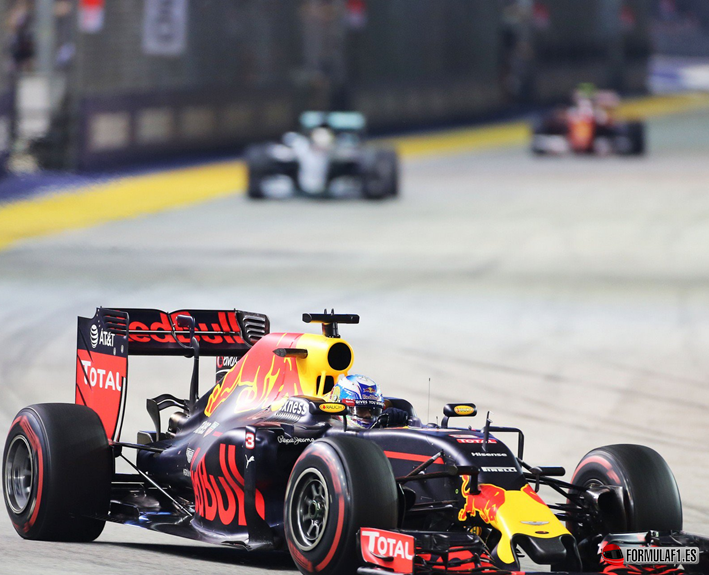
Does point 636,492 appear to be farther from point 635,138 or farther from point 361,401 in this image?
point 635,138

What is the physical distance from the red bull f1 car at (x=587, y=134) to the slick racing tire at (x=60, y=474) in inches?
1526

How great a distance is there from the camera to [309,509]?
765cm

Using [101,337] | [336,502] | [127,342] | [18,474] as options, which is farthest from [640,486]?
[101,337]

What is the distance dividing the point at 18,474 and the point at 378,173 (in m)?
25.6

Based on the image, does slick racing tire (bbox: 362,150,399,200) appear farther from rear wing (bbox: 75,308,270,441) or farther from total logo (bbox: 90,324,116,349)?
total logo (bbox: 90,324,116,349)

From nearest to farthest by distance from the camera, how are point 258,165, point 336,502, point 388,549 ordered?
point 388,549 → point 336,502 → point 258,165

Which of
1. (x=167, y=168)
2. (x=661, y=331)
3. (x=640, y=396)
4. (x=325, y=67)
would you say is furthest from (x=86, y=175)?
(x=640, y=396)

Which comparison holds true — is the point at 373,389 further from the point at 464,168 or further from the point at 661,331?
the point at 464,168

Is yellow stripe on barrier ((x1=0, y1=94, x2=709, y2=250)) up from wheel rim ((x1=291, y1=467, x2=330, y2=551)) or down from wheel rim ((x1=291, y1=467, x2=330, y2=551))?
down

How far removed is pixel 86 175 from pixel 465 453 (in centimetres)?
2956

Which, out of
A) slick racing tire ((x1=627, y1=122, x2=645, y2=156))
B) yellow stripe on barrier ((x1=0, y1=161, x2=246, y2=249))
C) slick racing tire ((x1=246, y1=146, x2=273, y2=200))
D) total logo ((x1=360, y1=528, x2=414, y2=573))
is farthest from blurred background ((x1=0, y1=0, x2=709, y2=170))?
total logo ((x1=360, y1=528, x2=414, y2=573))

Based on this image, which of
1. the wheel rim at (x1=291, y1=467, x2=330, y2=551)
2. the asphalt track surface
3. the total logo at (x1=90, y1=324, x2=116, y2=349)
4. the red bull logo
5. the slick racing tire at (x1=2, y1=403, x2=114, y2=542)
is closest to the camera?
the red bull logo

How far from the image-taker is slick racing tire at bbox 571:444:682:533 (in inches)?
311

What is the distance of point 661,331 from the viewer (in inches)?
753
